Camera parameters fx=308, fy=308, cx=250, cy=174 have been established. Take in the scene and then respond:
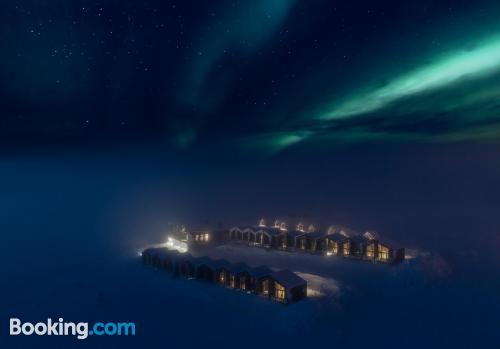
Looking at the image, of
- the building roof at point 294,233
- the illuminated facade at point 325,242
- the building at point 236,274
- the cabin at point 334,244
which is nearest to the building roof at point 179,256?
the building at point 236,274

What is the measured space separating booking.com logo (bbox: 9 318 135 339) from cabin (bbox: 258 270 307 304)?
12.2 metres

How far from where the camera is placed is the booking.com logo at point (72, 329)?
2348cm

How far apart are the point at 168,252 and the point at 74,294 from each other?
10.7 m

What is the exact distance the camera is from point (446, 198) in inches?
4163

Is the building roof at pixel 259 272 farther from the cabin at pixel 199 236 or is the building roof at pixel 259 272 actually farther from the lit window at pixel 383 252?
the cabin at pixel 199 236

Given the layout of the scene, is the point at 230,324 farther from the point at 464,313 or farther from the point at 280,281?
the point at 464,313

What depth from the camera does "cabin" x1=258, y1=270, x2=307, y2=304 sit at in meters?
28.2

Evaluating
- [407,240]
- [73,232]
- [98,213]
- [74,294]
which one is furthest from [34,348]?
[98,213]

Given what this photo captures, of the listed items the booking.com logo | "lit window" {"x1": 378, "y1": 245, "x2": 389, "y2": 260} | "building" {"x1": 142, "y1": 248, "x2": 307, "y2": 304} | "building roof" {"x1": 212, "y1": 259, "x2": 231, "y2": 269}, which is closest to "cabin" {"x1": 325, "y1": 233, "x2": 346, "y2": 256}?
"lit window" {"x1": 378, "y1": 245, "x2": 389, "y2": 260}

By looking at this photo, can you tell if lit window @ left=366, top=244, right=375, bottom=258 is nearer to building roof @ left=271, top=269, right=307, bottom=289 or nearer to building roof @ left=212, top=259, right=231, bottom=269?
building roof @ left=271, top=269, right=307, bottom=289

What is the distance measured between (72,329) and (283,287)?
17645mm

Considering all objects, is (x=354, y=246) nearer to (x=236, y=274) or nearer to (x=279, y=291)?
(x=279, y=291)

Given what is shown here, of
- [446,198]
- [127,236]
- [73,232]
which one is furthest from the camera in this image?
[446,198]

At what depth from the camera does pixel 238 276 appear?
31.5m
